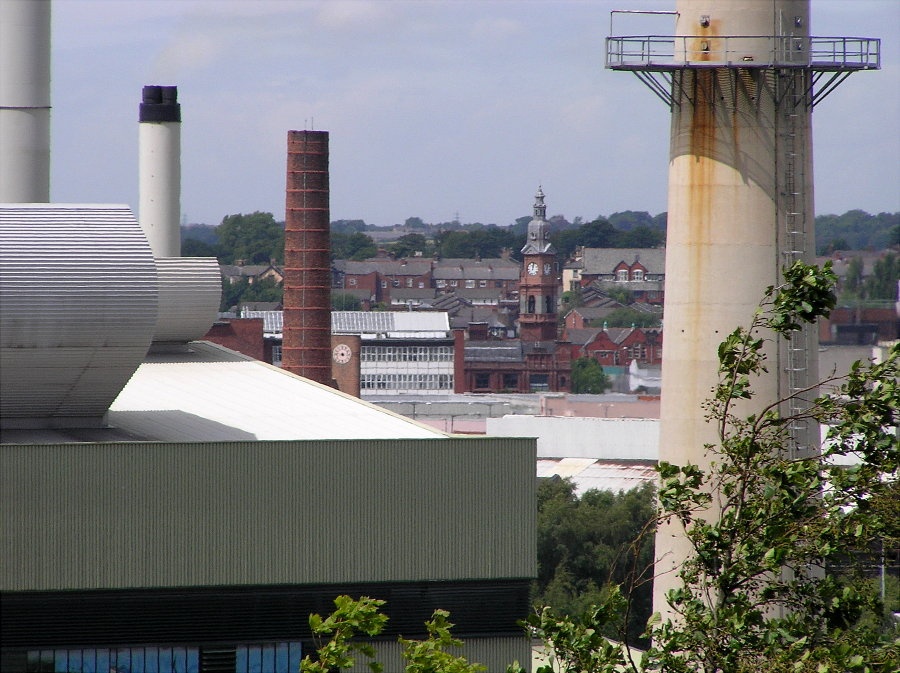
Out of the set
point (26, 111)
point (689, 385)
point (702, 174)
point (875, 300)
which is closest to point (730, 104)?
point (702, 174)

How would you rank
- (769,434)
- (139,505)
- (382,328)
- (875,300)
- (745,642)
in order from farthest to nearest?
(382,328) < (875,300) < (139,505) < (769,434) < (745,642)

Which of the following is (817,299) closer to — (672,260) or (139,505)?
(139,505)

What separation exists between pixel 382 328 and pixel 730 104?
394 feet

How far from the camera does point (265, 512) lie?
21344mm

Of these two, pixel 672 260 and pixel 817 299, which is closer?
pixel 817 299

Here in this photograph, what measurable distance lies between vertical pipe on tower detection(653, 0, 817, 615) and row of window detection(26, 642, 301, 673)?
972cm

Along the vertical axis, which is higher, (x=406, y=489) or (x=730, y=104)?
(x=730, y=104)

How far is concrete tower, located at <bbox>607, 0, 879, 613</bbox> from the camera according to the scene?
1139 inches

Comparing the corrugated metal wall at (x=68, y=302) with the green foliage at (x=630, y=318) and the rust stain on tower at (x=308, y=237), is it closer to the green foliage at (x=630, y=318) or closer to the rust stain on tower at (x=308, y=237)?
the rust stain on tower at (x=308, y=237)

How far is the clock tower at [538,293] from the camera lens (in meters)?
156

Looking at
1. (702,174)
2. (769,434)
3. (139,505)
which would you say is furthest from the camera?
(702,174)

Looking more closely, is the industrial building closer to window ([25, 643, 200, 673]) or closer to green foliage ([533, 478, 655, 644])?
window ([25, 643, 200, 673])

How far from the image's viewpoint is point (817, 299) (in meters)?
11.6

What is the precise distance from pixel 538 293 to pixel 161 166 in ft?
400
